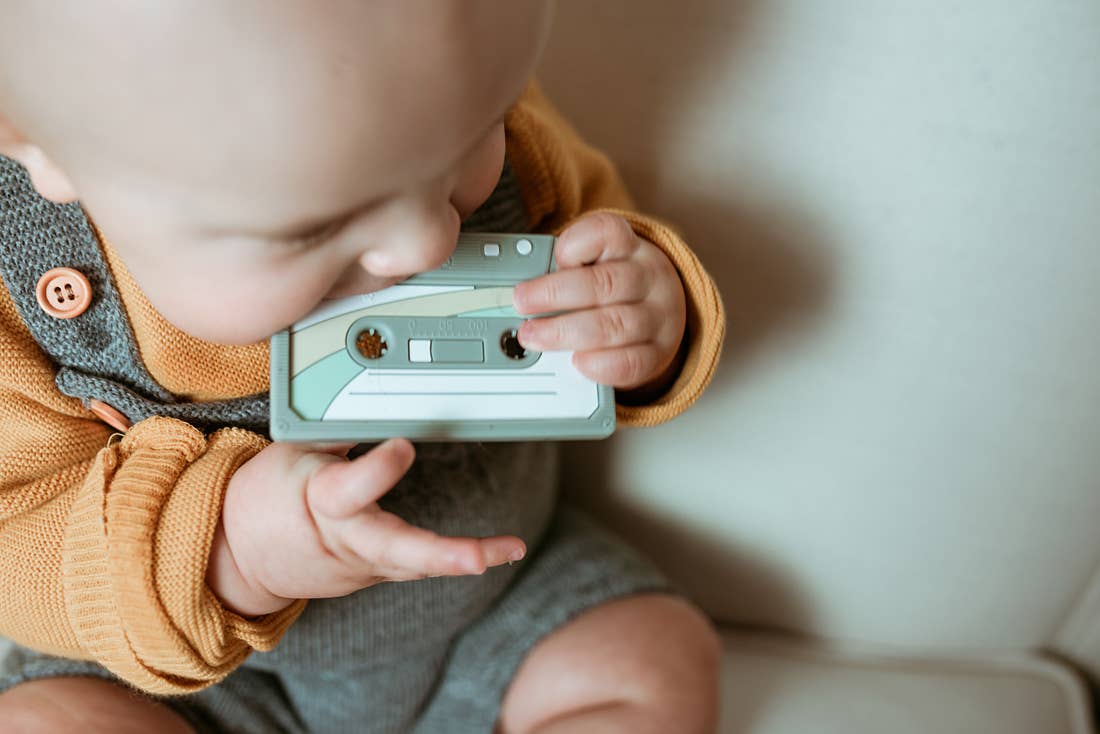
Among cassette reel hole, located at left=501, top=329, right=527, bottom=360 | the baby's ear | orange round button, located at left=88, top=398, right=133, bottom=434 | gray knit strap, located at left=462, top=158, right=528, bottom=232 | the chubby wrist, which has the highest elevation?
the baby's ear

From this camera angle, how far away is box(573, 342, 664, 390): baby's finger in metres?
0.43

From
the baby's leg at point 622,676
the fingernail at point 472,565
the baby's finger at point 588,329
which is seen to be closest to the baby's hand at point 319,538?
the fingernail at point 472,565

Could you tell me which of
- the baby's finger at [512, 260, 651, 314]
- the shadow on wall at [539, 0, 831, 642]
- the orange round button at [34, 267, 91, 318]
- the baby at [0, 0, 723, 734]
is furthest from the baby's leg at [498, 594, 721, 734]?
the orange round button at [34, 267, 91, 318]

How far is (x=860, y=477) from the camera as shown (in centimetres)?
60

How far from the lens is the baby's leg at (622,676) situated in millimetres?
537

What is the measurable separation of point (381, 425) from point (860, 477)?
350 mm

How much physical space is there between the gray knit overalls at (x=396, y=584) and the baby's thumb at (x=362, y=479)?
14cm

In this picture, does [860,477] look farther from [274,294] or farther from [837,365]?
[274,294]

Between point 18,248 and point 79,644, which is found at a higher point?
point 18,248

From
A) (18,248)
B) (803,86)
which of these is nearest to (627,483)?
(803,86)

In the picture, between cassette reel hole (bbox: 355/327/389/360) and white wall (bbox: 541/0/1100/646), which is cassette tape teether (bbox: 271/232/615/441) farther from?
white wall (bbox: 541/0/1100/646)

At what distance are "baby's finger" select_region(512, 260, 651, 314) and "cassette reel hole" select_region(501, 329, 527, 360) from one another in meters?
0.01

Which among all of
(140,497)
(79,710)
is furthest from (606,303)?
(79,710)

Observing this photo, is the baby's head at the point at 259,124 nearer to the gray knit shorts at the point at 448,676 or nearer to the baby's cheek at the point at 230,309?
the baby's cheek at the point at 230,309
